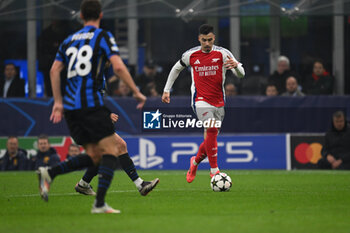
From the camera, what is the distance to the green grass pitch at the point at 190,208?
6.34m

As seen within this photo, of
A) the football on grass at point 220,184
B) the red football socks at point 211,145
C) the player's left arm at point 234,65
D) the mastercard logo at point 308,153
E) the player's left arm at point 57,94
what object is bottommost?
the mastercard logo at point 308,153

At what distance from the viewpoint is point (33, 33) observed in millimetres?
19000

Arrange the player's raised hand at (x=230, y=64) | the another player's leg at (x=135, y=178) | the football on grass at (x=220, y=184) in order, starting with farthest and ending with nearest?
the player's raised hand at (x=230, y=64) → the football on grass at (x=220, y=184) → the another player's leg at (x=135, y=178)

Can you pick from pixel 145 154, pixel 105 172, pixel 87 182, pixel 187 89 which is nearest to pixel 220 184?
pixel 87 182

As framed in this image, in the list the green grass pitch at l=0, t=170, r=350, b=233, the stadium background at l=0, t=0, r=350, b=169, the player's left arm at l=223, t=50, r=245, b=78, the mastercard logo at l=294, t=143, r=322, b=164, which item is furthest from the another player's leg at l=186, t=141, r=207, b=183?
the mastercard logo at l=294, t=143, r=322, b=164

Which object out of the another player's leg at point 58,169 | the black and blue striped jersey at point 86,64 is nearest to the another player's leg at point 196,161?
the another player's leg at point 58,169

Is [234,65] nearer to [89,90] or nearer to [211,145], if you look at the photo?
[211,145]

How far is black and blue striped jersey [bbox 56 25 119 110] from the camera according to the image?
7.28 meters

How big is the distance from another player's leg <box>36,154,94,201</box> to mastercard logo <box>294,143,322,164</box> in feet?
28.5

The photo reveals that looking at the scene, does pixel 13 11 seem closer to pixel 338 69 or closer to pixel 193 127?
pixel 193 127

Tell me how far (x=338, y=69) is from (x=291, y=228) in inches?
518

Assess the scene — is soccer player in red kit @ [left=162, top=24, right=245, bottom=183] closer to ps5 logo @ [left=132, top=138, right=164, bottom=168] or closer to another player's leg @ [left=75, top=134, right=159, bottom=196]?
another player's leg @ [left=75, top=134, right=159, bottom=196]

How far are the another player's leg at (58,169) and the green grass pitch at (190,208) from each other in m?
0.31

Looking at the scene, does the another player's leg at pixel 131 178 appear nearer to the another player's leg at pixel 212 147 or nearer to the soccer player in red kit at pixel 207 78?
the another player's leg at pixel 212 147
